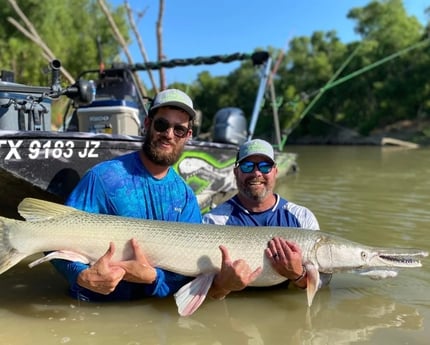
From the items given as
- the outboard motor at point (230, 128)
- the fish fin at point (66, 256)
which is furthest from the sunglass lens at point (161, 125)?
the outboard motor at point (230, 128)

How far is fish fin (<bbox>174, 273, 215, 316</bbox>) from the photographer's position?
3135 mm

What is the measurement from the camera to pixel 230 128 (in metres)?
8.38

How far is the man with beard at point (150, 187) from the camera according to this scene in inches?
131

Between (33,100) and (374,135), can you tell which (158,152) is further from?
(374,135)

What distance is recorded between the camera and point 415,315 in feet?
11.1

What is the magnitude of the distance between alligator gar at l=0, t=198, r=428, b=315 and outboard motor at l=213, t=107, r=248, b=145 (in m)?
4.95

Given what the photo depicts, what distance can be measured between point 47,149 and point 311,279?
2391mm

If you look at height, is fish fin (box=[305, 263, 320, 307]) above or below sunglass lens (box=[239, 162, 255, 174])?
below

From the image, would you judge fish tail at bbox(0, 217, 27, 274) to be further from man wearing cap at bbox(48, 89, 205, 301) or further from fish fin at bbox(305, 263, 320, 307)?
fish fin at bbox(305, 263, 320, 307)

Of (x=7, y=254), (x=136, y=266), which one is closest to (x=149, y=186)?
(x=136, y=266)

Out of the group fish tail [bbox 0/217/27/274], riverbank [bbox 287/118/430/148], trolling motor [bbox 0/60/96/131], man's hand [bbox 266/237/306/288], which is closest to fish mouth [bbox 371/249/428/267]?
man's hand [bbox 266/237/306/288]

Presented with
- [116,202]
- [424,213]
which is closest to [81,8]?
[424,213]

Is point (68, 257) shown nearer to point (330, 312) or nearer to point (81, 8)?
point (330, 312)

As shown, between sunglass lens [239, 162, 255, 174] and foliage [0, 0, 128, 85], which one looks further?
foliage [0, 0, 128, 85]
